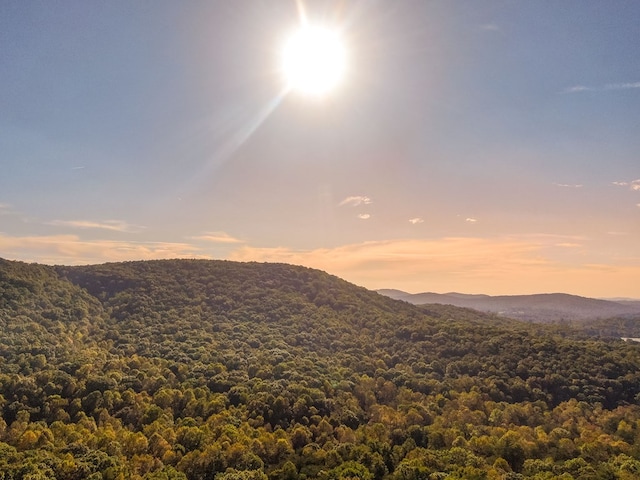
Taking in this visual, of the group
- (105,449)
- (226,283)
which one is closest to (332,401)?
(105,449)

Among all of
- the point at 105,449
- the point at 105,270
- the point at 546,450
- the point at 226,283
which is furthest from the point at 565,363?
the point at 105,270

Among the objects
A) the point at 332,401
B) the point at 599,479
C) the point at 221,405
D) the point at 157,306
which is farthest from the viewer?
the point at 157,306

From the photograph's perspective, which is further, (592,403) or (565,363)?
(565,363)

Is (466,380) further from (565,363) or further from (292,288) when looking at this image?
(292,288)

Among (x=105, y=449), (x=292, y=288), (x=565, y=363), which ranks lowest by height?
(x=105, y=449)

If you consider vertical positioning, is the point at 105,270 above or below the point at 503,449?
above

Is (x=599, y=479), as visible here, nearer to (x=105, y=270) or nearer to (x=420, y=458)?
(x=420, y=458)

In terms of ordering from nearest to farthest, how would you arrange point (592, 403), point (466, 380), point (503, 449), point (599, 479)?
point (599, 479) < point (503, 449) < point (592, 403) < point (466, 380)
